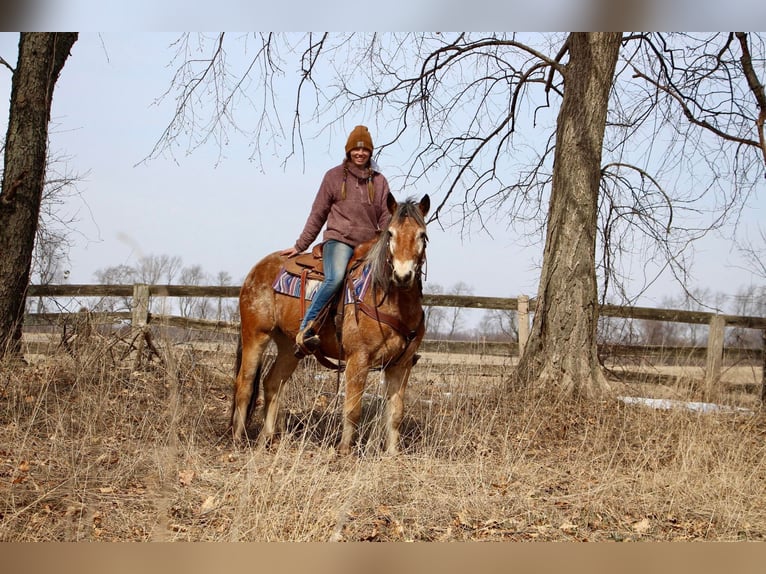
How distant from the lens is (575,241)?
685 cm

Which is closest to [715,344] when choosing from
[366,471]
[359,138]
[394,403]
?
[394,403]

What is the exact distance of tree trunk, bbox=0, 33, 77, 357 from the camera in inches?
274

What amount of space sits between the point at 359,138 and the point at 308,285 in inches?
48.0

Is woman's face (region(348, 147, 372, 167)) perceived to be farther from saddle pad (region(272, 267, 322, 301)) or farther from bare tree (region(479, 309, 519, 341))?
bare tree (region(479, 309, 519, 341))

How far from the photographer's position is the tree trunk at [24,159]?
22.8 feet

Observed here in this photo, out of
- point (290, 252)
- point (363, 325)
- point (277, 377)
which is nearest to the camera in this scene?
point (363, 325)

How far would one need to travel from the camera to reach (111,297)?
8.92m

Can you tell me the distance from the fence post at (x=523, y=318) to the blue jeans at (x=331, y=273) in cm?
473

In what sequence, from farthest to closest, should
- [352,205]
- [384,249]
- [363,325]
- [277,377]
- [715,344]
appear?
[715,344]
[277,377]
[352,205]
[363,325]
[384,249]

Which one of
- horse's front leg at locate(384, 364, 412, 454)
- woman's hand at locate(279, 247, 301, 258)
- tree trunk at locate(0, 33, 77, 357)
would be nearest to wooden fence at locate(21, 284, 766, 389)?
tree trunk at locate(0, 33, 77, 357)

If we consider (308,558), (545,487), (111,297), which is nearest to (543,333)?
(545,487)

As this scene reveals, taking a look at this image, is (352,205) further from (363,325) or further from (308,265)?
(363,325)

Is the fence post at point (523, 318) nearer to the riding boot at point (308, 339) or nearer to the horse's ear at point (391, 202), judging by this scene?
the riding boot at point (308, 339)

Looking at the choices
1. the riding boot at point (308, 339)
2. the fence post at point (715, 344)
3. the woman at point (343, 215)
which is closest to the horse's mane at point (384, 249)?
the woman at point (343, 215)
